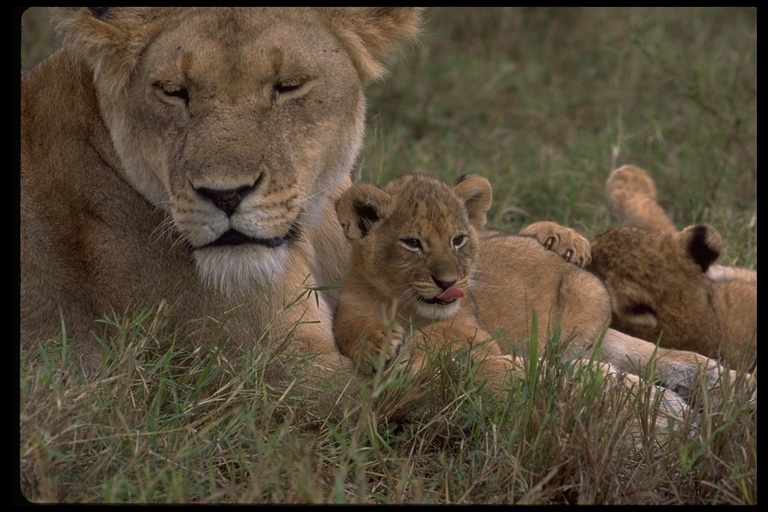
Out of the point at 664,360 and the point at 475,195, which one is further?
the point at 664,360

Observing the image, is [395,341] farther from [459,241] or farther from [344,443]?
[344,443]

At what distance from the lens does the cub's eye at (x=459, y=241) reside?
3.46 m

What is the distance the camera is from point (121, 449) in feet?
9.28

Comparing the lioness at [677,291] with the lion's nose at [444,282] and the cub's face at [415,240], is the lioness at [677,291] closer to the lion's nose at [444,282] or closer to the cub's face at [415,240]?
the cub's face at [415,240]

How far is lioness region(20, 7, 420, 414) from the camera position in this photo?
3.11m

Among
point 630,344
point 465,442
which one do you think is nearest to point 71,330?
point 465,442

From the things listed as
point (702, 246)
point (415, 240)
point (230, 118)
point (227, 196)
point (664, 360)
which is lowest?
point (664, 360)

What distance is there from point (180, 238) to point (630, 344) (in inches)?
70.3

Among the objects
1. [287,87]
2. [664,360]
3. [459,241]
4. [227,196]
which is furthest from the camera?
[664,360]

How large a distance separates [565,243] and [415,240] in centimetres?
94

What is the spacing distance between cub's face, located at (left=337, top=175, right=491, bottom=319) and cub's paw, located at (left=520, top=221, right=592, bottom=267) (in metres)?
0.61

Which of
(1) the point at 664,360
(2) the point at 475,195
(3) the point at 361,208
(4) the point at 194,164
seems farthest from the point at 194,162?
(1) the point at 664,360

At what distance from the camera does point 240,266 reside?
316 cm

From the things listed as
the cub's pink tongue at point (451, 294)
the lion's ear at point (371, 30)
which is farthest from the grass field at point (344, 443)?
the lion's ear at point (371, 30)
